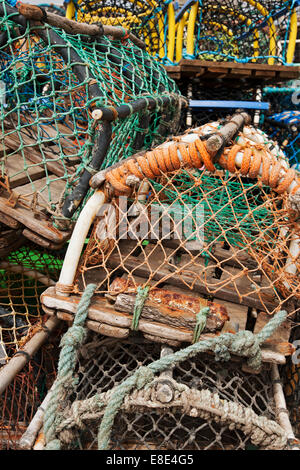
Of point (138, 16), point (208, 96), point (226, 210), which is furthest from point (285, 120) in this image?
point (226, 210)

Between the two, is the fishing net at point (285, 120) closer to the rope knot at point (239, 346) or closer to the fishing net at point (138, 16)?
the fishing net at point (138, 16)

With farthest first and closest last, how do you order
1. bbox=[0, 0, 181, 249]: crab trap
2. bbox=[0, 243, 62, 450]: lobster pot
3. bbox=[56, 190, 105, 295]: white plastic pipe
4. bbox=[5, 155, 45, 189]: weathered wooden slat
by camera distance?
1. bbox=[5, 155, 45, 189]: weathered wooden slat
2. bbox=[0, 243, 62, 450]: lobster pot
3. bbox=[0, 0, 181, 249]: crab trap
4. bbox=[56, 190, 105, 295]: white plastic pipe

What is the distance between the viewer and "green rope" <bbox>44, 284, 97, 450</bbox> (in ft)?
4.48

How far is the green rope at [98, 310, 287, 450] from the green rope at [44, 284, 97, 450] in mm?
187

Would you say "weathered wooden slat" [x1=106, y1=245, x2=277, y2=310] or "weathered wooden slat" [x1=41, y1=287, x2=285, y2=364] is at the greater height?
"weathered wooden slat" [x1=41, y1=287, x2=285, y2=364]

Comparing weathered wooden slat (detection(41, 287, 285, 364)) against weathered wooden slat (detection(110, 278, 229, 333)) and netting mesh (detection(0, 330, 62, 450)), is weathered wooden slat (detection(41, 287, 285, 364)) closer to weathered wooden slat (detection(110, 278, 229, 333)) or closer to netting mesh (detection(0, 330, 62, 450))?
weathered wooden slat (detection(110, 278, 229, 333))

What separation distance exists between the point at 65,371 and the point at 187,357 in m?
0.47

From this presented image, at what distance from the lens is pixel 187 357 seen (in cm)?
137

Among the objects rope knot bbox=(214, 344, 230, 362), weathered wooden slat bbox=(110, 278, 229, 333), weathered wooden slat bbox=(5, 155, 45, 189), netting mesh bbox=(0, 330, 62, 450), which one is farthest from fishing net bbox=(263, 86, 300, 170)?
netting mesh bbox=(0, 330, 62, 450)

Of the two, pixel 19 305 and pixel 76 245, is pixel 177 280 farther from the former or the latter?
pixel 19 305

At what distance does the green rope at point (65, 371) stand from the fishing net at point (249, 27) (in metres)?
2.87

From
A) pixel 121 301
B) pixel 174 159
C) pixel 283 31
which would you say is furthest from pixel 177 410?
pixel 283 31

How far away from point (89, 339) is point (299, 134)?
3065 mm

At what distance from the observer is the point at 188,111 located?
3791mm
